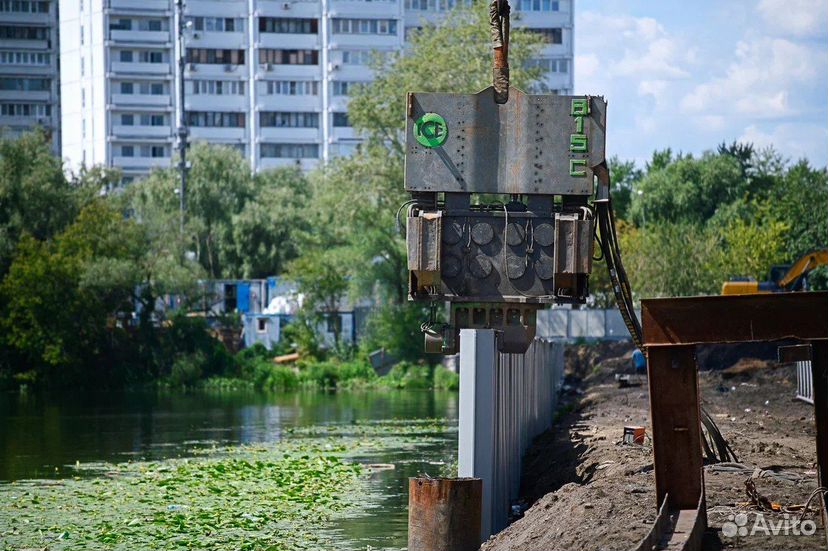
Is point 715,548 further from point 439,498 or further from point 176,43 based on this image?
point 176,43

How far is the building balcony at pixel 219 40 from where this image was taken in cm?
12731

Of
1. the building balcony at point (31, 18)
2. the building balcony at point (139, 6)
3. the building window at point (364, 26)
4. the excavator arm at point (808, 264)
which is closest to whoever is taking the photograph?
the excavator arm at point (808, 264)

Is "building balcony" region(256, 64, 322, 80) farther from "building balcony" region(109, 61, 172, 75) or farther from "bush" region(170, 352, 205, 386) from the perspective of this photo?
"bush" region(170, 352, 205, 386)

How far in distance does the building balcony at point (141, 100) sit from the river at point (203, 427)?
6442cm

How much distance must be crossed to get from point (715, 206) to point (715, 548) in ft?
290

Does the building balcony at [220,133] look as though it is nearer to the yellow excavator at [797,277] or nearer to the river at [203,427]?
the river at [203,427]

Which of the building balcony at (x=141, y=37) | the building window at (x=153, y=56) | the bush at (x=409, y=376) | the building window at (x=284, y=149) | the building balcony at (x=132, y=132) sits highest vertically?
the building balcony at (x=141, y=37)

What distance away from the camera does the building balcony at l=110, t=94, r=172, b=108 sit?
125625 millimetres

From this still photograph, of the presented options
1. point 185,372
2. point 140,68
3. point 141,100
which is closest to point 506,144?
point 185,372

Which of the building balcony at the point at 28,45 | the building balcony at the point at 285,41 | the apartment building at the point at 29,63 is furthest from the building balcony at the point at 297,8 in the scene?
the building balcony at the point at 28,45

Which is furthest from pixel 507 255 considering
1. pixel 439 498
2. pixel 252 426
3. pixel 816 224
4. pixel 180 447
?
pixel 816 224

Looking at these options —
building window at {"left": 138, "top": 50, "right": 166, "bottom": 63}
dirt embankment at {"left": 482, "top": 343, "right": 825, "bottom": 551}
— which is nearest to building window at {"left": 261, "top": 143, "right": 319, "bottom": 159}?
building window at {"left": 138, "top": 50, "right": 166, "bottom": 63}

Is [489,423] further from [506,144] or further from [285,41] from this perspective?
[285,41]

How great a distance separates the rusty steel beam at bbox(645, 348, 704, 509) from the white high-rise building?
11324cm
